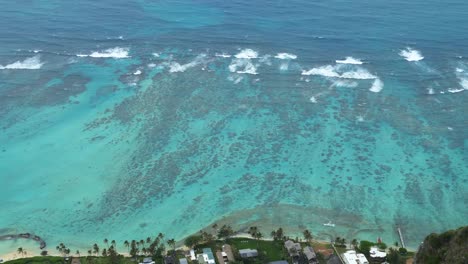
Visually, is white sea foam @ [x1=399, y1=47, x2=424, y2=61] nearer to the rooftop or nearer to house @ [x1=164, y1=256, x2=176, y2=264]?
the rooftop

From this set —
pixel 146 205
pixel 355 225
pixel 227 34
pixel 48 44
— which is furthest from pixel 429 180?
pixel 48 44

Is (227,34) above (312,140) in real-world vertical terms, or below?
above

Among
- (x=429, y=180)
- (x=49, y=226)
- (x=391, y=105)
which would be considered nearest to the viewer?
(x=49, y=226)

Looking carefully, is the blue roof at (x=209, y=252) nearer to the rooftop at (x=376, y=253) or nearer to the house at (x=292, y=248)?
the house at (x=292, y=248)

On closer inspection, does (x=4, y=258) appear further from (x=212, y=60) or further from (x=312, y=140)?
(x=212, y=60)

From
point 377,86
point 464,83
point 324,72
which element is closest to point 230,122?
point 324,72

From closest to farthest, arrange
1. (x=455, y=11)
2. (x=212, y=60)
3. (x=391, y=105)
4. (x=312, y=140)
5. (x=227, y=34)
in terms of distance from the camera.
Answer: (x=312, y=140), (x=391, y=105), (x=212, y=60), (x=227, y=34), (x=455, y=11)
